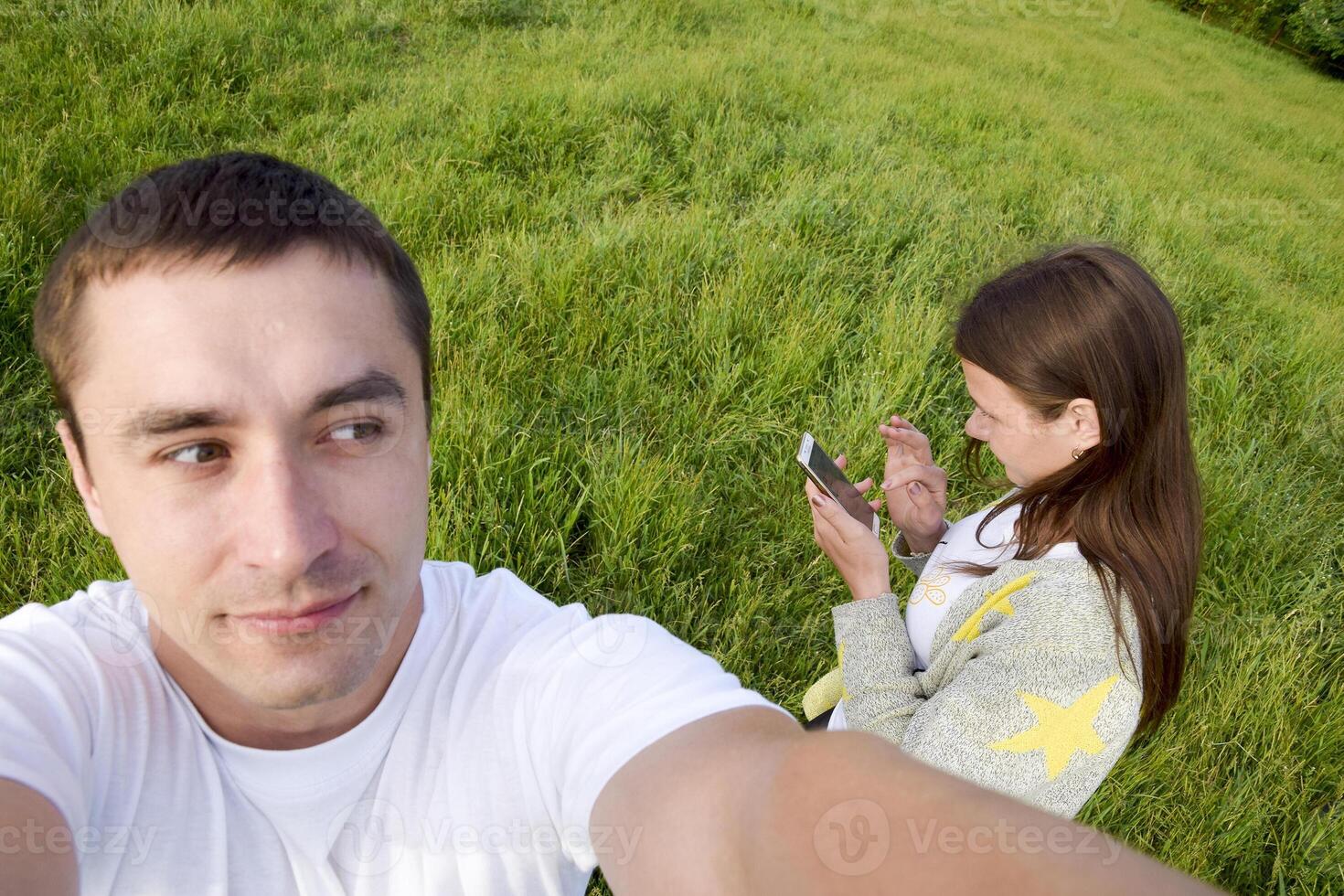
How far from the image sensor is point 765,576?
2.18 meters

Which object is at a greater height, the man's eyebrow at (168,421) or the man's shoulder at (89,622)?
the man's eyebrow at (168,421)

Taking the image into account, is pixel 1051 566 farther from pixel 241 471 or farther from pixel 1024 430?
pixel 241 471

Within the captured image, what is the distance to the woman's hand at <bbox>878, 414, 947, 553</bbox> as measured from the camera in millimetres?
1997

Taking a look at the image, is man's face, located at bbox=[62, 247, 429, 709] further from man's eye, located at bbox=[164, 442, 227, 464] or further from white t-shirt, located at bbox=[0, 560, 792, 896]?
white t-shirt, located at bbox=[0, 560, 792, 896]

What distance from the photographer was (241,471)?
0.90 metres

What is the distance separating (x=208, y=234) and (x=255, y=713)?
2.01 ft

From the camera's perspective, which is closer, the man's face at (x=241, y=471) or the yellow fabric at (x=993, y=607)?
the man's face at (x=241, y=471)

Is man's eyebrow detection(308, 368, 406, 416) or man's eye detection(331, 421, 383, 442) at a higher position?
man's eyebrow detection(308, 368, 406, 416)

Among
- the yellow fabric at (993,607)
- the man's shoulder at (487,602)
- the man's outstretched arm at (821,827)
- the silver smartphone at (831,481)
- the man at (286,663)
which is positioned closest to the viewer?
the man's outstretched arm at (821,827)

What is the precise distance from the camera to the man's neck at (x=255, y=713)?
100 cm

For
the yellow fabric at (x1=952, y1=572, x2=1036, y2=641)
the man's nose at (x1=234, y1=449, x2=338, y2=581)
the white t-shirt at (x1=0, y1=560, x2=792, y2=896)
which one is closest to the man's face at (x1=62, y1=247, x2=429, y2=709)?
the man's nose at (x1=234, y1=449, x2=338, y2=581)

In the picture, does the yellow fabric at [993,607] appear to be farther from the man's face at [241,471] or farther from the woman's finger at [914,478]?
the man's face at [241,471]

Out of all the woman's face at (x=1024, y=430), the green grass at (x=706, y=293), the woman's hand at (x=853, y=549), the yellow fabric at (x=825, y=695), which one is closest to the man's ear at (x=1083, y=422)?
the woman's face at (x=1024, y=430)

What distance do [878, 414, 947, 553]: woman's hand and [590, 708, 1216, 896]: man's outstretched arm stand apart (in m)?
1.21
